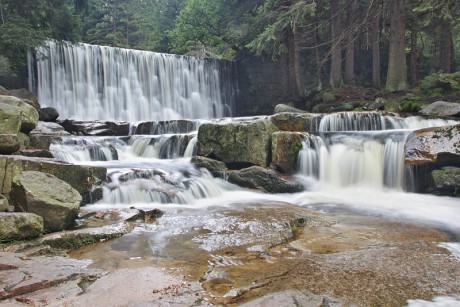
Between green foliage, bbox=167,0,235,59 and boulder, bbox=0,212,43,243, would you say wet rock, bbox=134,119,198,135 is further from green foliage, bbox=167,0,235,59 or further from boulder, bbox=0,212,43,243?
green foliage, bbox=167,0,235,59

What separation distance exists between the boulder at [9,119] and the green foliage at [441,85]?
48.1 feet

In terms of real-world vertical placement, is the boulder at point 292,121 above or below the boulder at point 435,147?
above

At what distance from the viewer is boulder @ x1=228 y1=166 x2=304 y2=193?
924cm

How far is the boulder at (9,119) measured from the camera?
26.0 ft

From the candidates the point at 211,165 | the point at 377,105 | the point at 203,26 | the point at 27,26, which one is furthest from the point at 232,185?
the point at 203,26

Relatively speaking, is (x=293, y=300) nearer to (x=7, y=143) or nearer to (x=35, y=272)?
(x=35, y=272)

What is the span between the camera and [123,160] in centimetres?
1109

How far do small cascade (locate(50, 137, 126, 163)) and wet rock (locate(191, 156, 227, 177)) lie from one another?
9.02ft

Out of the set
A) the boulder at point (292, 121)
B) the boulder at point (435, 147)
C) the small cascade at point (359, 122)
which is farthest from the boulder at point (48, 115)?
the boulder at point (435, 147)

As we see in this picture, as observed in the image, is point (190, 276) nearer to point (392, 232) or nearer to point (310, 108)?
point (392, 232)

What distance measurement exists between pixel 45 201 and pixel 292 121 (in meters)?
8.24

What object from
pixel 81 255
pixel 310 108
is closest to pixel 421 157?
pixel 81 255

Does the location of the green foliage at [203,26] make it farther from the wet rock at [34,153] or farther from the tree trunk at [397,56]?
the wet rock at [34,153]

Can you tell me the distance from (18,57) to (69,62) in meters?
3.47
